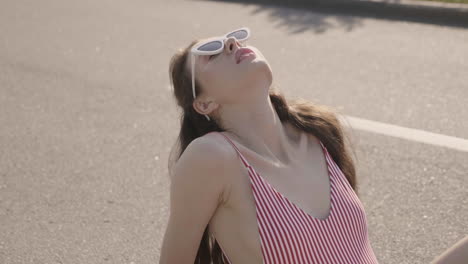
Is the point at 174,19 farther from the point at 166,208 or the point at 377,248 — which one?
the point at 377,248

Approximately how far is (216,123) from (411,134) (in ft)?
8.14

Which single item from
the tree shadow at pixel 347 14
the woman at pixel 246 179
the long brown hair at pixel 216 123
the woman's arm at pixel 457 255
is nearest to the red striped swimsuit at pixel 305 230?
the woman at pixel 246 179

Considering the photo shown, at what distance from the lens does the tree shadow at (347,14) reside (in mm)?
7535

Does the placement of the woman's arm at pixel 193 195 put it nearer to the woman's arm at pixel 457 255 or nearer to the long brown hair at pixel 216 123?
the long brown hair at pixel 216 123

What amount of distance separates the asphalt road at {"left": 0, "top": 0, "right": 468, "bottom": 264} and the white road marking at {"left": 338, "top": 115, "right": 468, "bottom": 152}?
70 mm

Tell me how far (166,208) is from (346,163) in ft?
5.23

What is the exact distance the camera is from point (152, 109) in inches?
235

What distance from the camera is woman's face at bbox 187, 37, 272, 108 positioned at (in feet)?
9.41

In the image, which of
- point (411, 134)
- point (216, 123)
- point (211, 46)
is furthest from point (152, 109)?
point (211, 46)

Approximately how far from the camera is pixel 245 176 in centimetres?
281

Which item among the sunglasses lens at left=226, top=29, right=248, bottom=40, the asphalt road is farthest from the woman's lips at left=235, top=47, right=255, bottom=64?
the asphalt road

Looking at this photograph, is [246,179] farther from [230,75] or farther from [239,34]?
[239,34]

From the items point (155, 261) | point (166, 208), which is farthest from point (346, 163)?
point (166, 208)

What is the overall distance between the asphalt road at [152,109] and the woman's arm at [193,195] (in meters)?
1.30
